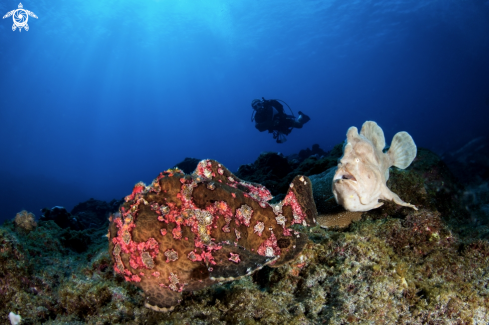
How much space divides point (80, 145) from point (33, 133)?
28.0m

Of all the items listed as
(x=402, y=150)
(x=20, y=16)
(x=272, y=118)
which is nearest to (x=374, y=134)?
(x=402, y=150)

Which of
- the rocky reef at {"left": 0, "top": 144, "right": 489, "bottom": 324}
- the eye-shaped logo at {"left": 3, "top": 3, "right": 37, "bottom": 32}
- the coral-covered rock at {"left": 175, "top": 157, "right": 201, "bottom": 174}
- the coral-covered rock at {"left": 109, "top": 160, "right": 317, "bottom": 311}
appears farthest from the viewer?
the eye-shaped logo at {"left": 3, "top": 3, "right": 37, "bottom": 32}

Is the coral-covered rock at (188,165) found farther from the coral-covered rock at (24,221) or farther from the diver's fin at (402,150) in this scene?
the diver's fin at (402,150)

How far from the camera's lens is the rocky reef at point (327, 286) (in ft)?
A: 7.22

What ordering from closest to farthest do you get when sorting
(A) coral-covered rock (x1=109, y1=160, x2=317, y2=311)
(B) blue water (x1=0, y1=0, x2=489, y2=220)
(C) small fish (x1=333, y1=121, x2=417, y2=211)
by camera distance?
(A) coral-covered rock (x1=109, y1=160, x2=317, y2=311) → (C) small fish (x1=333, y1=121, x2=417, y2=211) → (B) blue water (x1=0, y1=0, x2=489, y2=220)

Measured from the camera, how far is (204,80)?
140 metres

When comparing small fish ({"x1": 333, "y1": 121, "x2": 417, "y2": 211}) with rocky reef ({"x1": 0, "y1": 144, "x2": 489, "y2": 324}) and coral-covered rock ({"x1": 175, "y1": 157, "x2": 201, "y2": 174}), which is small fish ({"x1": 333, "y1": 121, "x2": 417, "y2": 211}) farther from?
coral-covered rock ({"x1": 175, "y1": 157, "x2": 201, "y2": 174})

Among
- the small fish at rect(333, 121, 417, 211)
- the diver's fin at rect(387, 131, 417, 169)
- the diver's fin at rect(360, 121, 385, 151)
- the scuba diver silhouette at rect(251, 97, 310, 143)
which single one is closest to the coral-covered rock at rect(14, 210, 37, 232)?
the small fish at rect(333, 121, 417, 211)

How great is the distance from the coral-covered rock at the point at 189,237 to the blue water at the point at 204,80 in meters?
40.8

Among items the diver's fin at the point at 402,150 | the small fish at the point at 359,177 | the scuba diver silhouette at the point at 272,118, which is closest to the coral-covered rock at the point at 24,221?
the small fish at the point at 359,177

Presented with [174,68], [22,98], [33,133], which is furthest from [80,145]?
[174,68]

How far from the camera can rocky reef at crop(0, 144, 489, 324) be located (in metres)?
2.20

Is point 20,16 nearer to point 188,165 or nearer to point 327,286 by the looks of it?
point 188,165

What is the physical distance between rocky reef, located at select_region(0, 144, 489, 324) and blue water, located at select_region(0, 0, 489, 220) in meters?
39.4
